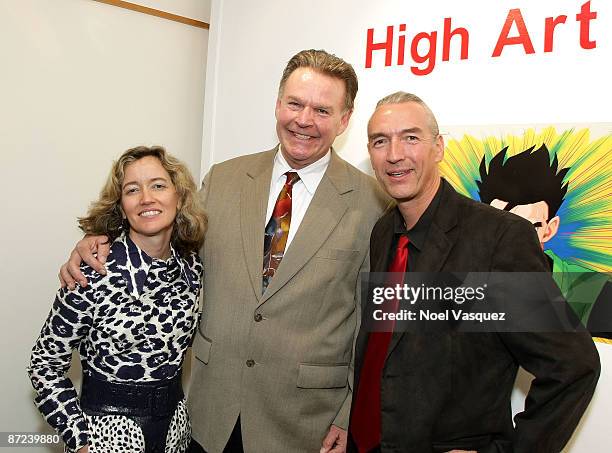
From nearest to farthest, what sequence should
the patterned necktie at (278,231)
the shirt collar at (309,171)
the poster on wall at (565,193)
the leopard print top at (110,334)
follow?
1. the leopard print top at (110,334)
2. the poster on wall at (565,193)
3. the patterned necktie at (278,231)
4. the shirt collar at (309,171)

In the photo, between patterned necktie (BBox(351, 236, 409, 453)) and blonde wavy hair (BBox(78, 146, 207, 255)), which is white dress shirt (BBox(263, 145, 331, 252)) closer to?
blonde wavy hair (BBox(78, 146, 207, 255))

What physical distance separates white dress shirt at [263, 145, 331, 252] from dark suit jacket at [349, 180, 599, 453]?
581mm

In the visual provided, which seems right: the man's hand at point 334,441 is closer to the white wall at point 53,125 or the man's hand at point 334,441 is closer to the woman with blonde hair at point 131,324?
the woman with blonde hair at point 131,324

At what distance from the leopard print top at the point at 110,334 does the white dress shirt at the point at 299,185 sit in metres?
0.48

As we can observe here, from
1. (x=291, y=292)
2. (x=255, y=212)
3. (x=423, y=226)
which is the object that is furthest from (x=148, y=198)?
(x=423, y=226)

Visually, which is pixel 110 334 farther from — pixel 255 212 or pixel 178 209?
pixel 255 212

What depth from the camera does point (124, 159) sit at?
2049 millimetres

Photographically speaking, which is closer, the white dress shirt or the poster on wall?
the poster on wall

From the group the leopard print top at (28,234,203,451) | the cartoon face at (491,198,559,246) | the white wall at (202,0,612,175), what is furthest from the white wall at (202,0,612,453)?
the leopard print top at (28,234,203,451)

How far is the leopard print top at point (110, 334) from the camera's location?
191 cm

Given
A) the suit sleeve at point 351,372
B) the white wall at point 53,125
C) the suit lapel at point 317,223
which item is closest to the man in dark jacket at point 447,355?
the suit sleeve at point 351,372

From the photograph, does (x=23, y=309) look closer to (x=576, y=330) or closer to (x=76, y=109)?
(x=76, y=109)

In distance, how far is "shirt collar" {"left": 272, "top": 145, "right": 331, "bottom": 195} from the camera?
7.42ft

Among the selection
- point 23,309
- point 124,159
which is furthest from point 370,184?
point 23,309
